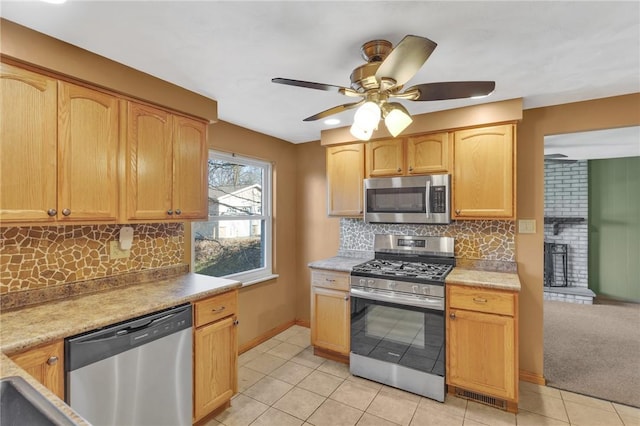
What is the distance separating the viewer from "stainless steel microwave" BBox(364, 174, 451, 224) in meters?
2.69

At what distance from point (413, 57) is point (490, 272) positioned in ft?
6.79

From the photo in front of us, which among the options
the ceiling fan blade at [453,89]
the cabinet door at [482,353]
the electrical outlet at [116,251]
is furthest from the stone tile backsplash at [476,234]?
the electrical outlet at [116,251]

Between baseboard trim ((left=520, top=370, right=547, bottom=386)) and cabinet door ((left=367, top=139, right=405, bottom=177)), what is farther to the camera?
cabinet door ((left=367, top=139, right=405, bottom=177))

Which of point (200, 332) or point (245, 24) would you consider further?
point (200, 332)

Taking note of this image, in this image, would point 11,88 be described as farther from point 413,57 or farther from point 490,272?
point 490,272

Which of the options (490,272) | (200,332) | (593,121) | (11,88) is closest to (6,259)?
(11,88)

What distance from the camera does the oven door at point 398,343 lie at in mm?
2385

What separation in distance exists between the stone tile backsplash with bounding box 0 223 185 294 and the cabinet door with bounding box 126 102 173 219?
12.0 inches

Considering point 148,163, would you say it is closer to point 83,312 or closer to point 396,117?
point 83,312

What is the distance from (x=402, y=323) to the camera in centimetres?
250

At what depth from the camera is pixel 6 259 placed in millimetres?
1714

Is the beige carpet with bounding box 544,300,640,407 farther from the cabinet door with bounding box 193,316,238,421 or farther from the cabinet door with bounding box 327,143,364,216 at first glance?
the cabinet door with bounding box 193,316,238,421

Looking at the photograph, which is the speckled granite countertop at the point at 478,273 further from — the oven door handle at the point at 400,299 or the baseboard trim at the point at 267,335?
the baseboard trim at the point at 267,335

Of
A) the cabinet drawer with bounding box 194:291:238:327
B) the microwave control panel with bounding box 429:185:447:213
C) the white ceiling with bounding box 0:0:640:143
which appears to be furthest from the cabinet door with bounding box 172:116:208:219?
the microwave control panel with bounding box 429:185:447:213
